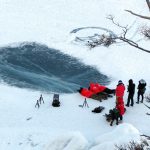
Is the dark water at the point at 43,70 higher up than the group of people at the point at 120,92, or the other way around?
the dark water at the point at 43,70

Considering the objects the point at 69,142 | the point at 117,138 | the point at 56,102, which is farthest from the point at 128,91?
the point at 69,142

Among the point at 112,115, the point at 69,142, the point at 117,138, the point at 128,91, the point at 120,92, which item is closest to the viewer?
the point at 117,138

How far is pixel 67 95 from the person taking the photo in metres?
19.7

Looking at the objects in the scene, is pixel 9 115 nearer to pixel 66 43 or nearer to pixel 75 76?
pixel 75 76

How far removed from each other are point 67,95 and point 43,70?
13.7 ft

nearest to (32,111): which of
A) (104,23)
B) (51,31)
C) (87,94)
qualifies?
(87,94)

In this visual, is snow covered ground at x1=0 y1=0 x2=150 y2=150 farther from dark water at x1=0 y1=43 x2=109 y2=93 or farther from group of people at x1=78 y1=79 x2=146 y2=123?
dark water at x1=0 y1=43 x2=109 y2=93

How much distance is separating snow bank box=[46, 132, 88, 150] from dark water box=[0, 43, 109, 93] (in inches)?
202

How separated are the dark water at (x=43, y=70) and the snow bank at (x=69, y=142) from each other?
514 cm

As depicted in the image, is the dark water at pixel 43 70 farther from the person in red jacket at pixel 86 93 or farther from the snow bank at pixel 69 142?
the snow bank at pixel 69 142

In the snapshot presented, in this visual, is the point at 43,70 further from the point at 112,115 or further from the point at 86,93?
the point at 112,115

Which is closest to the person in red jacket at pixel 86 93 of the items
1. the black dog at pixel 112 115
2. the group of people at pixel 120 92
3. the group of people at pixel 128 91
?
the group of people at pixel 120 92

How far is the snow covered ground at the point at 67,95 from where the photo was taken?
15578 millimetres

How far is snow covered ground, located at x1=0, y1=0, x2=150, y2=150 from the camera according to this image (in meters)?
15.6
